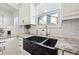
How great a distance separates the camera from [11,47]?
1.49m

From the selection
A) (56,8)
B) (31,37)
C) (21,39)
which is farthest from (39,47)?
(56,8)

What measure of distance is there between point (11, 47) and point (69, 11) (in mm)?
1034

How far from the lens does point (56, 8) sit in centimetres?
147

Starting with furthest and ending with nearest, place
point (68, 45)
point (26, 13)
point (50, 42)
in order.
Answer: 1. point (26, 13)
2. point (50, 42)
3. point (68, 45)

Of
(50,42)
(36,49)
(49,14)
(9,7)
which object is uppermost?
(9,7)

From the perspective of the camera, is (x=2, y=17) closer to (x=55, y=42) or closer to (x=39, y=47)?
(x=39, y=47)

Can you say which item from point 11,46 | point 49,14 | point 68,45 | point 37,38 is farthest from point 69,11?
point 11,46

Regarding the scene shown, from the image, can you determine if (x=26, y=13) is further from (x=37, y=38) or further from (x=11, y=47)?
(x=11, y=47)

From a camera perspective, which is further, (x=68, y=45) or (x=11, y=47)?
(x=11, y=47)

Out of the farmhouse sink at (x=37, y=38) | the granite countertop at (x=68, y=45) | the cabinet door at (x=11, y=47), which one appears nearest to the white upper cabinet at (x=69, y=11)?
the granite countertop at (x=68, y=45)

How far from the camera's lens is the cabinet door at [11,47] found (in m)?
1.47

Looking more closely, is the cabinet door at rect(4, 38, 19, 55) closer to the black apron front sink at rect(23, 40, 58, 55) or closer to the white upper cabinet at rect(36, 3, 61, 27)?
the black apron front sink at rect(23, 40, 58, 55)

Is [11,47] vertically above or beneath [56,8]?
beneath
